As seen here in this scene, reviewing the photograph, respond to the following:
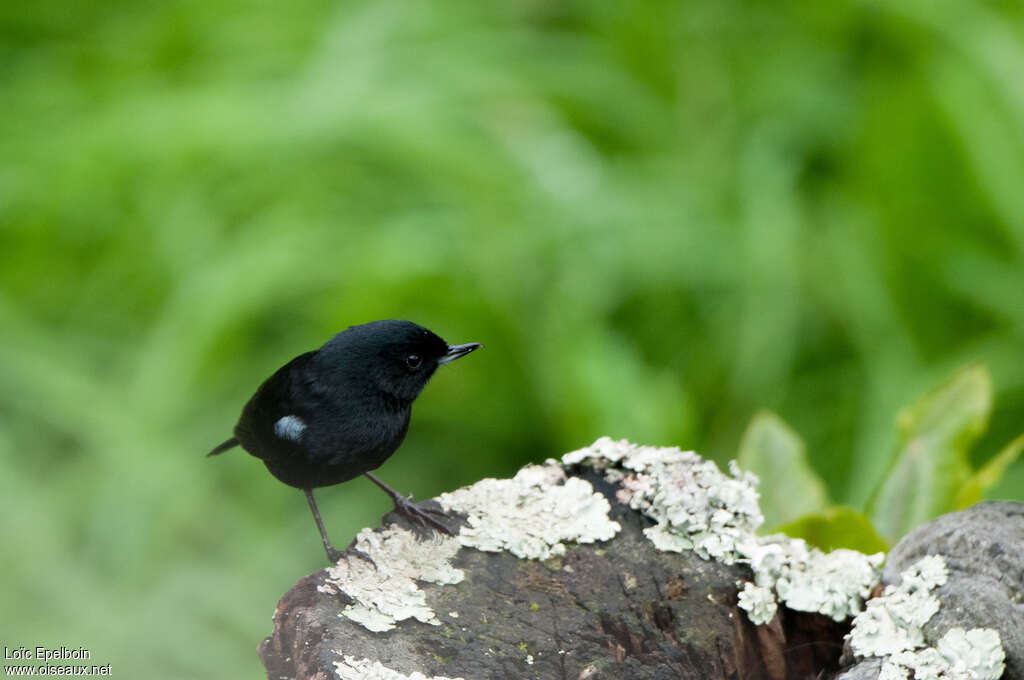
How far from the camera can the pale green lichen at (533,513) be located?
4.91 ft

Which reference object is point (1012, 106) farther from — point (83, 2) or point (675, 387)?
point (83, 2)

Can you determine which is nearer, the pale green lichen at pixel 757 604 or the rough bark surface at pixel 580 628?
the rough bark surface at pixel 580 628

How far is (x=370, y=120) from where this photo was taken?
11.5ft

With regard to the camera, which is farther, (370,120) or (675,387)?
(370,120)

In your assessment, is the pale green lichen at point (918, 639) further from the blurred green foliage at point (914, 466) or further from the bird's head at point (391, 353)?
the bird's head at point (391, 353)

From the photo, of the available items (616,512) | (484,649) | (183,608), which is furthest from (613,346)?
(484,649)

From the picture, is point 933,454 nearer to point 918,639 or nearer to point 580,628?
point 918,639

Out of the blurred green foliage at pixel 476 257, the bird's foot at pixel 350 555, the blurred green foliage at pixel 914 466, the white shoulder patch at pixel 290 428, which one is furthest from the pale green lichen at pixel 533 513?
the blurred green foliage at pixel 476 257

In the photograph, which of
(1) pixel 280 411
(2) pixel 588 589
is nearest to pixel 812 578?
(2) pixel 588 589

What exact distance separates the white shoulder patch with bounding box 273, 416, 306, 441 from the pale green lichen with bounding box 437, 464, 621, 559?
25 centimetres

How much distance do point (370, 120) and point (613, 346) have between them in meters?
1.19

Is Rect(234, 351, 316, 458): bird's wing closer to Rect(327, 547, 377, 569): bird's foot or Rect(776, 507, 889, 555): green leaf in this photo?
Rect(327, 547, 377, 569): bird's foot

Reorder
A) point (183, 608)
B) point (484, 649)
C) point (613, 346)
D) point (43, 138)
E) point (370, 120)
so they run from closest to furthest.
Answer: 1. point (484, 649)
2. point (183, 608)
3. point (613, 346)
4. point (370, 120)
5. point (43, 138)

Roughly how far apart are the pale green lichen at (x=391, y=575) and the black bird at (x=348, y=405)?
4cm
